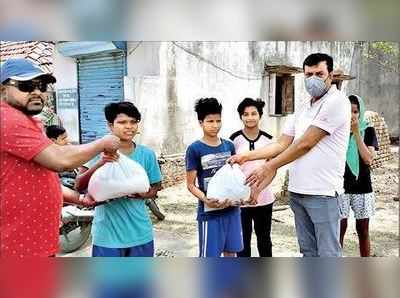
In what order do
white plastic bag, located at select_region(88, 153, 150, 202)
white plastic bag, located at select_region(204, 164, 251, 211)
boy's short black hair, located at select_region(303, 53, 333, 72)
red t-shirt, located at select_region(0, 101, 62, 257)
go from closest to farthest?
red t-shirt, located at select_region(0, 101, 62, 257), white plastic bag, located at select_region(88, 153, 150, 202), boy's short black hair, located at select_region(303, 53, 333, 72), white plastic bag, located at select_region(204, 164, 251, 211)

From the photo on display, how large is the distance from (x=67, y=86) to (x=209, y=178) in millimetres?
877

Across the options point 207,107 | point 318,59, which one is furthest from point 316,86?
point 207,107

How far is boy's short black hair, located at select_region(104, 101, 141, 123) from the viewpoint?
224 cm

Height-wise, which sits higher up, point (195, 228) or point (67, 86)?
point (67, 86)

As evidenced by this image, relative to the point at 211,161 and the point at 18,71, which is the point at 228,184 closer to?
the point at 211,161

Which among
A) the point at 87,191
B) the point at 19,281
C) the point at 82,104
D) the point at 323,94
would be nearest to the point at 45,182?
the point at 87,191

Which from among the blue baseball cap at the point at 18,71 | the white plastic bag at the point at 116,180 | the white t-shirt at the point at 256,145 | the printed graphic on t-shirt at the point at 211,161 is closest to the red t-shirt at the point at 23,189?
the blue baseball cap at the point at 18,71

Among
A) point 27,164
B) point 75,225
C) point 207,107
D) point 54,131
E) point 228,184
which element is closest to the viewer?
point 27,164

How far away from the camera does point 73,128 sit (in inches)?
95.9

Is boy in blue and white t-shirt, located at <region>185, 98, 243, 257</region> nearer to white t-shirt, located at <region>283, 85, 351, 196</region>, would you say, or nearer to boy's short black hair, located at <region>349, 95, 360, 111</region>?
white t-shirt, located at <region>283, 85, 351, 196</region>

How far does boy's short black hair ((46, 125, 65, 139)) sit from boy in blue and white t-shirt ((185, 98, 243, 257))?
63 centimetres

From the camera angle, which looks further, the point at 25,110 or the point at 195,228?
the point at 195,228

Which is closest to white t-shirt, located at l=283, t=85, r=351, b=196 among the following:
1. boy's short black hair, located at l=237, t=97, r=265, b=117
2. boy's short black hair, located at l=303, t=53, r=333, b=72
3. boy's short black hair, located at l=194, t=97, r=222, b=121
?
boy's short black hair, located at l=303, t=53, r=333, b=72

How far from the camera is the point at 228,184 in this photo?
2365mm
